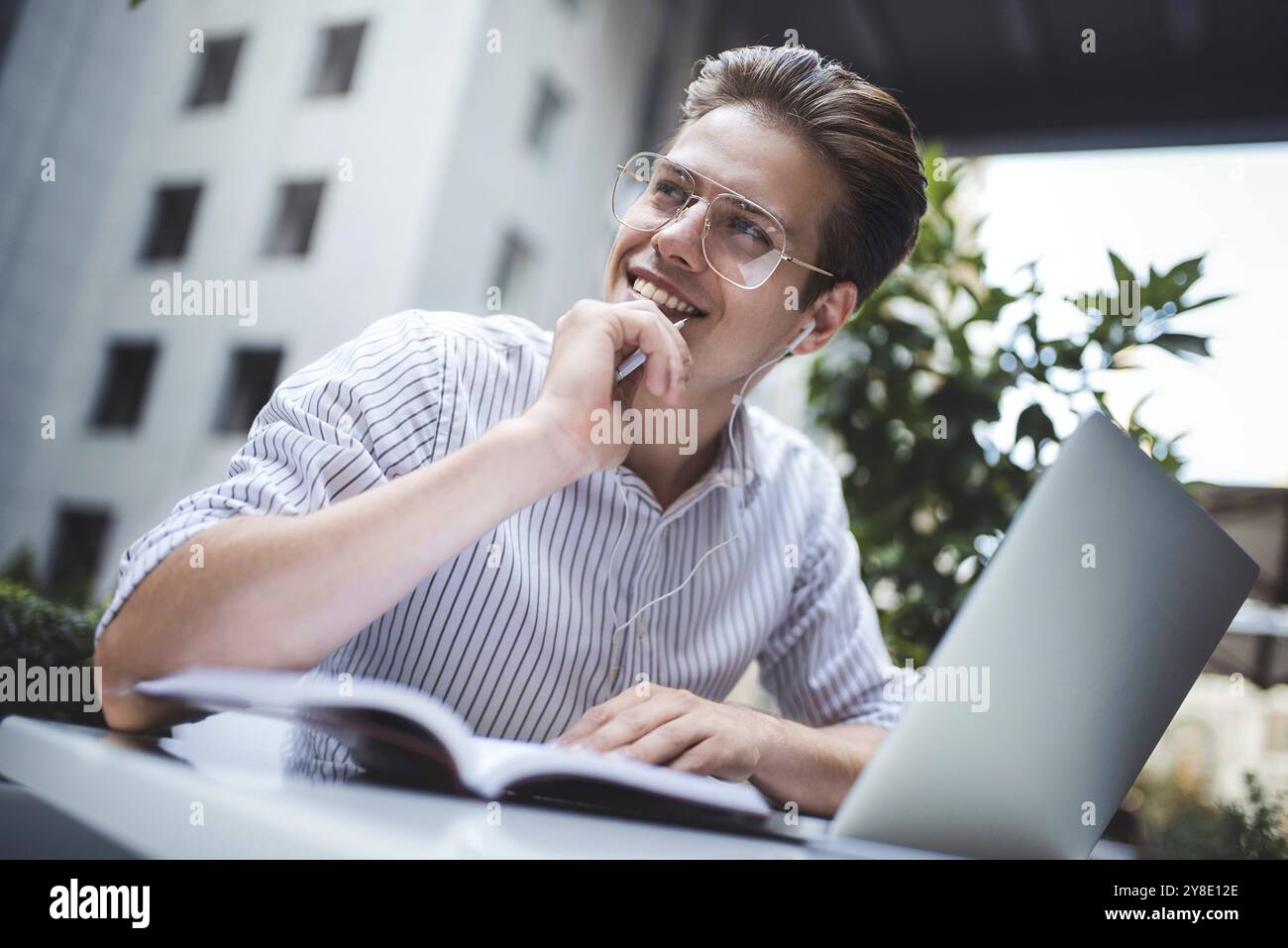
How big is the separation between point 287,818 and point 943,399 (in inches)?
80.5

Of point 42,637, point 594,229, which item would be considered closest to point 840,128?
point 42,637

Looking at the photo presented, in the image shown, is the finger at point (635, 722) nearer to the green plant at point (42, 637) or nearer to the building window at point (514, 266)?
the green plant at point (42, 637)

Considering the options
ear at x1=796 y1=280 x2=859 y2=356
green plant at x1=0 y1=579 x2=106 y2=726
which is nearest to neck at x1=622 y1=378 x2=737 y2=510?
ear at x1=796 y1=280 x2=859 y2=356

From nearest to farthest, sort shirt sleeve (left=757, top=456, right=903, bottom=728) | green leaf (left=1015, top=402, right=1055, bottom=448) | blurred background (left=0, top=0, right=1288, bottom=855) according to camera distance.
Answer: shirt sleeve (left=757, top=456, right=903, bottom=728) → green leaf (left=1015, top=402, right=1055, bottom=448) → blurred background (left=0, top=0, right=1288, bottom=855)

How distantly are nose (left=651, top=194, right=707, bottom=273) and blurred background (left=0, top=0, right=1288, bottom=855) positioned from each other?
41.7 inches

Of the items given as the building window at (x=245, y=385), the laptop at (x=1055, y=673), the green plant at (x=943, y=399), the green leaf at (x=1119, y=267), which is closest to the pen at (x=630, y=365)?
the laptop at (x=1055, y=673)

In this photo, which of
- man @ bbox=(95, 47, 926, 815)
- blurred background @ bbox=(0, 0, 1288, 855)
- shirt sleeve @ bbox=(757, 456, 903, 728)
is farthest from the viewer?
blurred background @ bbox=(0, 0, 1288, 855)

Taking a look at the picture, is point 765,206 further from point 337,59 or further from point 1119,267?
point 337,59

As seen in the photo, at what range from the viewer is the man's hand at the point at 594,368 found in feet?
2.84

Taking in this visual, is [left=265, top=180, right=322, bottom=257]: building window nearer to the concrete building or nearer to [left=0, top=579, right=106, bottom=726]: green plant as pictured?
the concrete building

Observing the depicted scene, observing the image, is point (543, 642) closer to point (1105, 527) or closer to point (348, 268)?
point (1105, 527)

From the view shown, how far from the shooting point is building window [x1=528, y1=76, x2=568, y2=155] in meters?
4.16

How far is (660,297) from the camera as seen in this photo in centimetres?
124
